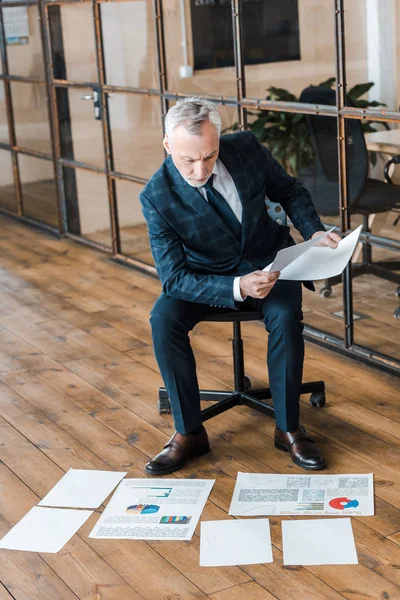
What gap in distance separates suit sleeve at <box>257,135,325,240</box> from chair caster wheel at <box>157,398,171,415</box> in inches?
30.7

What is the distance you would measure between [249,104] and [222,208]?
3.83 ft

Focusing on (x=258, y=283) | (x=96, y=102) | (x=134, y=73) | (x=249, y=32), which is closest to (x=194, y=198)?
(x=258, y=283)

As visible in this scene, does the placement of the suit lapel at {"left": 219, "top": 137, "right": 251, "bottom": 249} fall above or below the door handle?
below

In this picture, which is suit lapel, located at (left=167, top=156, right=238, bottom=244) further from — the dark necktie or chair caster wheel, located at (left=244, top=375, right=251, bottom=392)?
chair caster wheel, located at (left=244, top=375, right=251, bottom=392)

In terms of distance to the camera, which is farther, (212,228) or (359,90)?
(359,90)

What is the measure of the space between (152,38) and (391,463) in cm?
262

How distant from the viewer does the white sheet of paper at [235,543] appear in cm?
223

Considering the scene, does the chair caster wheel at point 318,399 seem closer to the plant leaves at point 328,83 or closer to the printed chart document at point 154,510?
the printed chart document at point 154,510

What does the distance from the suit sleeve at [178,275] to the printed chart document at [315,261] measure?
0.17 metres

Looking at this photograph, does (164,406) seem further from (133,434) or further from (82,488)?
(82,488)

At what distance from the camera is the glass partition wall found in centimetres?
318

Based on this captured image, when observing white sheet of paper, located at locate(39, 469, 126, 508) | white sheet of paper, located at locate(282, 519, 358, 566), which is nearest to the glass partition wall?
white sheet of paper, located at locate(282, 519, 358, 566)

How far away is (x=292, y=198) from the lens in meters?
2.86

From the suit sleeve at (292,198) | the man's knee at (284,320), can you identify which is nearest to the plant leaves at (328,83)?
the suit sleeve at (292,198)
